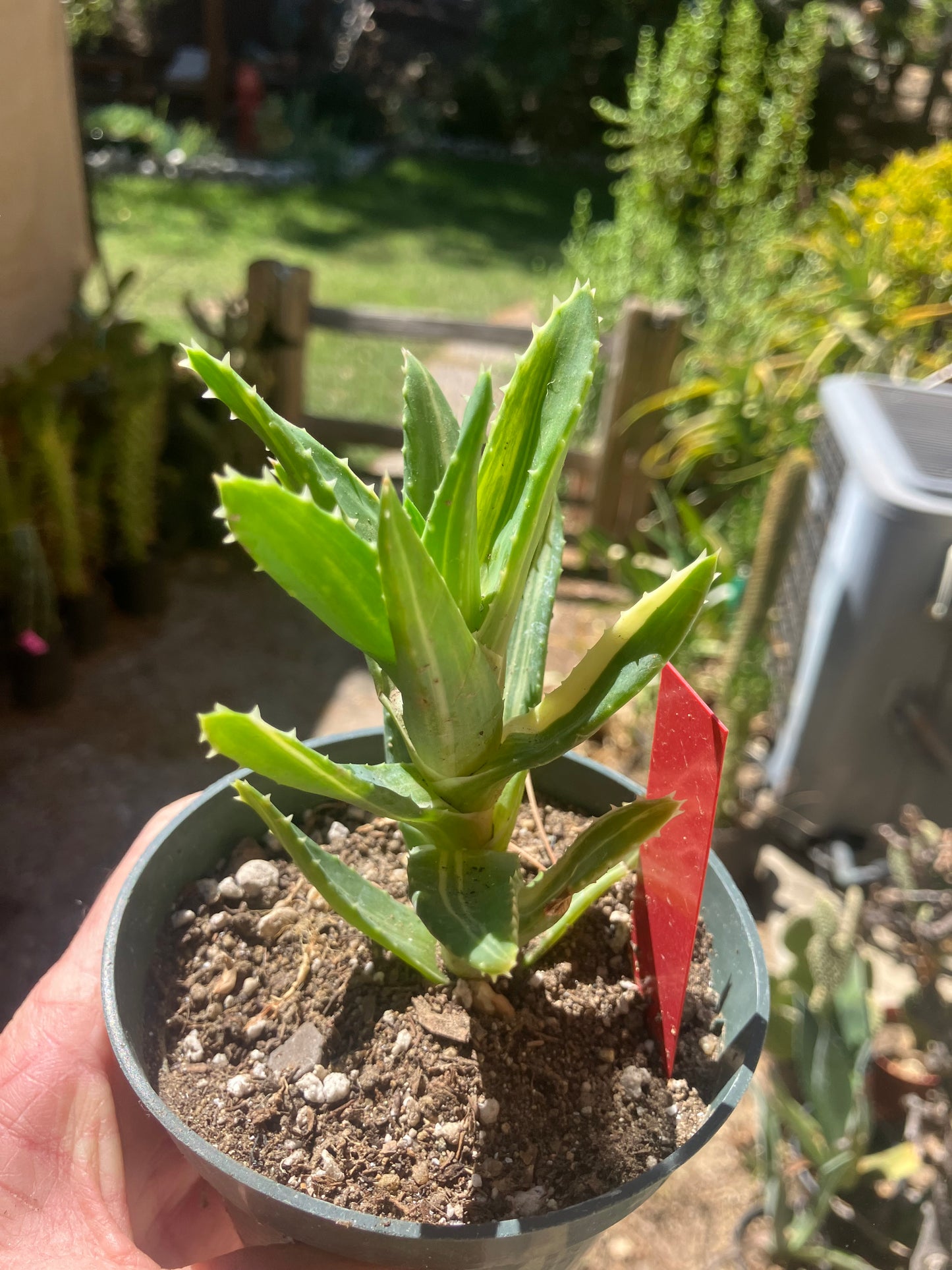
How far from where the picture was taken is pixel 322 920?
80 centimetres

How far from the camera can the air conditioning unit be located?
Result: 1.74 m

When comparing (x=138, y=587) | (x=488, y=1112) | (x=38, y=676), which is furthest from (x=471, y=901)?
(x=138, y=587)

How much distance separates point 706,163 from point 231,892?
12.1 feet

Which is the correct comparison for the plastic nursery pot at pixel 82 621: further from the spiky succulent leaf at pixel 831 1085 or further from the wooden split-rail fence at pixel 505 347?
the spiky succulent leaf at pixel 831 1085

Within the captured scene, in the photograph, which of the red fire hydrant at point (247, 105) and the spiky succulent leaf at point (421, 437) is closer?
the spiky succulent leaf at point (421, 437)

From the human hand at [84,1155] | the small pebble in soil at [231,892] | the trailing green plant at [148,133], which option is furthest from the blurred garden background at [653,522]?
the trailing green plant at [148,133]

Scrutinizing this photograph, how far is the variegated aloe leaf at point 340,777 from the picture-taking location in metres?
0.51

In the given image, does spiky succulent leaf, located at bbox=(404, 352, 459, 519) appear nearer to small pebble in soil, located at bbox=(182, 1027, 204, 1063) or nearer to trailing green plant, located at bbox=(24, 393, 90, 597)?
small pebble in soil, located at bbox=(182, 1027, 204, 1063)

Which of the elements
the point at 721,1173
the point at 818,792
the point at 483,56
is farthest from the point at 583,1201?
the point at 483,56

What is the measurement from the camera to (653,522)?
3195mm

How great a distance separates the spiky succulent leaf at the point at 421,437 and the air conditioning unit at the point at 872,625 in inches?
51.0

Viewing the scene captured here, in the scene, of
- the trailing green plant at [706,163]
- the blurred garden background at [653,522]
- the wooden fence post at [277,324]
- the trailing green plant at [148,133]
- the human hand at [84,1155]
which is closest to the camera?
the human hand at [84,1155]

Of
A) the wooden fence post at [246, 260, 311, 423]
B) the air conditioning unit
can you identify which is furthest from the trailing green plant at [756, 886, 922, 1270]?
the wooden fence post at [246, 260, 311, 423]

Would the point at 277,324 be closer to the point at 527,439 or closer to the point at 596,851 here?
the point at 527,439
